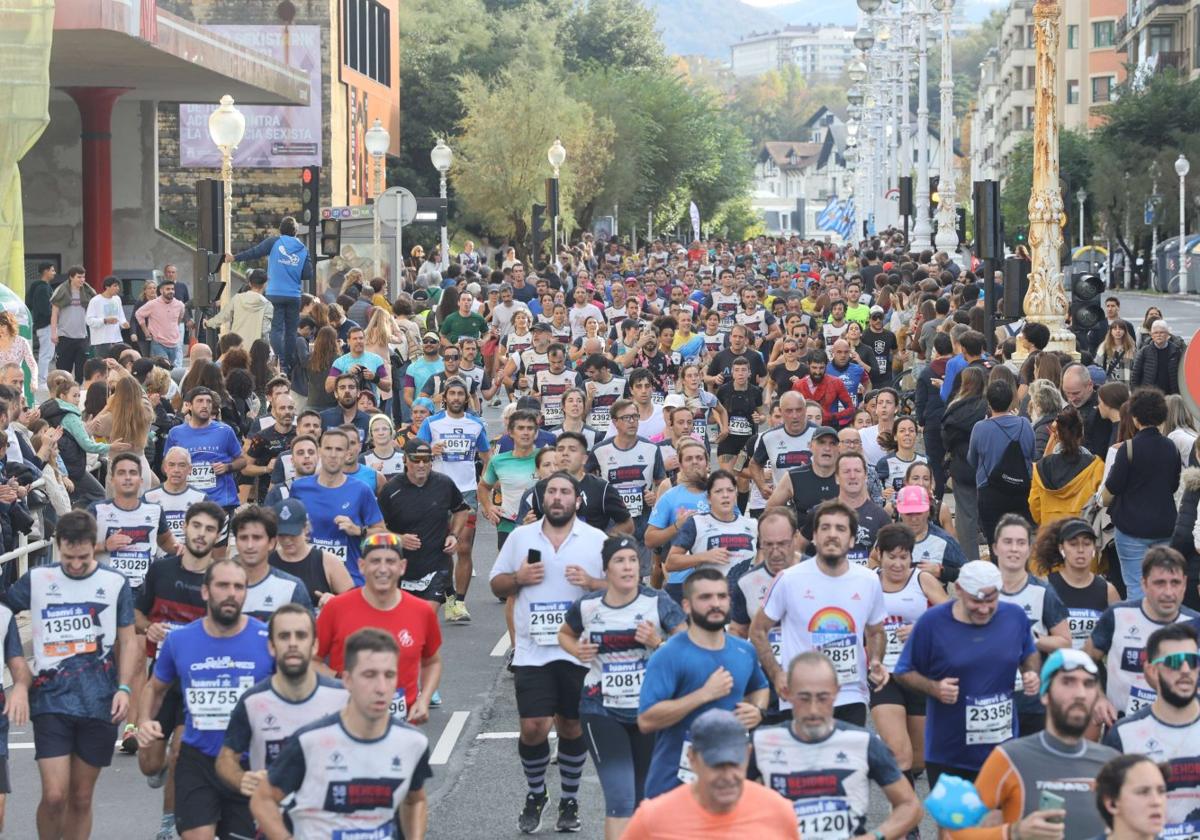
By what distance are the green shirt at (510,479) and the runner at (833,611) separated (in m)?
4.88

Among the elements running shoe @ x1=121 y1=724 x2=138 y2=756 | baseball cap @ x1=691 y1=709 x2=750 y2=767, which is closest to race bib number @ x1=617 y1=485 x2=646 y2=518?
running shoe @ x1=121 y1=724 x2=138 y2=756

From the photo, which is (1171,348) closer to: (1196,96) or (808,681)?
(808,681)

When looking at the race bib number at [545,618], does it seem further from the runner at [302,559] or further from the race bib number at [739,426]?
the race bib number at [739,426]

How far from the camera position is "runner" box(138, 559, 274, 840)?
888 centimetres

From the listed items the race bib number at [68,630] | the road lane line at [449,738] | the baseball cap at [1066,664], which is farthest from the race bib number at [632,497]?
the baseball cap at [1066,664]

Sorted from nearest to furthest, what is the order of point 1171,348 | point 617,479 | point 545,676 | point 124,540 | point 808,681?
point 808,681 < point 545,676 < point 124,540 < point 617,479 < point 1171,348

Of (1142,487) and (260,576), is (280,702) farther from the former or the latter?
(1142,487)

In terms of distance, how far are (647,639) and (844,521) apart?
105 centimetres

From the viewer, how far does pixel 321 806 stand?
24.7 ft

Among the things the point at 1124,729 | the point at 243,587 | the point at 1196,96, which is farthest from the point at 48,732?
the point at 1196,96

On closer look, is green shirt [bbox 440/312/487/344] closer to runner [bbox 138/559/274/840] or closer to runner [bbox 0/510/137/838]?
runner [bbox 0/510/137/838]

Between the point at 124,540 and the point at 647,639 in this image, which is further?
the point at 124,540

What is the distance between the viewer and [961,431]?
52.1ft

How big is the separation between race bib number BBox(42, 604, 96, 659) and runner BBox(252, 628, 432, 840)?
2.55 m
